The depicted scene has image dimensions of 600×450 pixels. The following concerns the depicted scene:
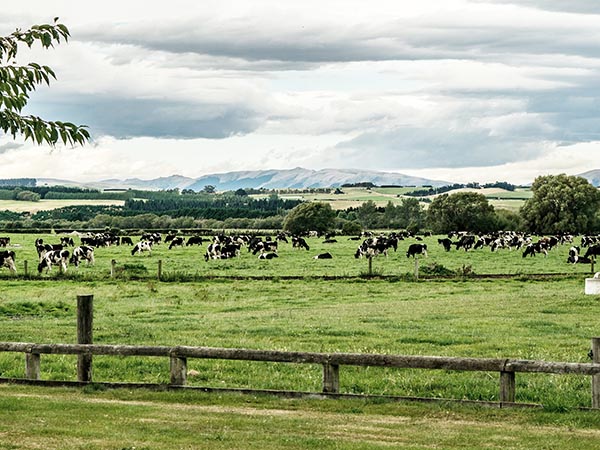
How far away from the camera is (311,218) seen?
5807 inches

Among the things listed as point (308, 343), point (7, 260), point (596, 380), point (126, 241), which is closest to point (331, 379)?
point (596, 380)

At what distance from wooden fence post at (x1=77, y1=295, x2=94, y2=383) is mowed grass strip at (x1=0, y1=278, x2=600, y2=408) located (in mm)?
2253

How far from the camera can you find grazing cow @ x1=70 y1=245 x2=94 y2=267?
221 ft

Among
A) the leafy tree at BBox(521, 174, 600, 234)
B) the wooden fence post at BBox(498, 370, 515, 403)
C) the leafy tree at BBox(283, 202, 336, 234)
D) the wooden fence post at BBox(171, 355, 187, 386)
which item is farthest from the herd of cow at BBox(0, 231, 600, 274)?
the wooden fence post at BBox(498, 370, 515, 403)

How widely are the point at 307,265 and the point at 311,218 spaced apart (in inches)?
3247

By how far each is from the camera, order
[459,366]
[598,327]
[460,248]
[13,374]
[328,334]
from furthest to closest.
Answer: [460,248] → [598,327] → [328,334] → [13,374] → [459,366]

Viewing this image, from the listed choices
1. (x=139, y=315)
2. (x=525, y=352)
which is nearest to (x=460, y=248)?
(x=139, y=315)

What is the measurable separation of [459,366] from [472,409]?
62 centimetres

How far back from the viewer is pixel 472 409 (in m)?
13.5

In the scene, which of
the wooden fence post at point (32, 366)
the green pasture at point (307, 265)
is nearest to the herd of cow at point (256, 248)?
the green pasture at point (307, 265)

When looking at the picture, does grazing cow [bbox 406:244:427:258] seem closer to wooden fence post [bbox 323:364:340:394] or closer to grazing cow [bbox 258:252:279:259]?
grazing cow [bbox 258:252:279:259]

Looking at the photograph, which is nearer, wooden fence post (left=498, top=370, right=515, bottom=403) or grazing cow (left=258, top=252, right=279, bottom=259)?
wooden fence post (left=498, top=370, right=515, bottom=403)

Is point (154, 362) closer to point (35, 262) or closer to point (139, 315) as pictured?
point (139, 315)

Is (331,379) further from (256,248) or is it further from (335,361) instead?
(256,248)
